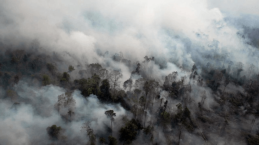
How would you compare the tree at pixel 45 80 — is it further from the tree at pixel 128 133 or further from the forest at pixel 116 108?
the tree at pixel 128 133

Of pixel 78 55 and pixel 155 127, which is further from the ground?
pixel 78 55

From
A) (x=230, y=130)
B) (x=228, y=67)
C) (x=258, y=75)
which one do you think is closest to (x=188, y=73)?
(x=228, y=67)

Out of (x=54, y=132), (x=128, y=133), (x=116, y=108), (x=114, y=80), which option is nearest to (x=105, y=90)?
(x=114, y=80)

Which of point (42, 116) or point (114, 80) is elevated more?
point (114, 80)

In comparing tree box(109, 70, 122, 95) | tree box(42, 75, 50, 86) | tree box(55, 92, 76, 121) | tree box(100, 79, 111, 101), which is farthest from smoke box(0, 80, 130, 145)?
tree box(109, 70, 122, 95)

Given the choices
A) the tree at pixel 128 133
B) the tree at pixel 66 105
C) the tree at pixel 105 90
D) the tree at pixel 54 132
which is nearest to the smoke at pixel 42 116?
the tree at pixel 54 132

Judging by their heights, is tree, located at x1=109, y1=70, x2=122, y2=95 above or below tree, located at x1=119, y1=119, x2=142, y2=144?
above

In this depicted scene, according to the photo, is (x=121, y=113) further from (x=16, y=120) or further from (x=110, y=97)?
(x=16, y=120)

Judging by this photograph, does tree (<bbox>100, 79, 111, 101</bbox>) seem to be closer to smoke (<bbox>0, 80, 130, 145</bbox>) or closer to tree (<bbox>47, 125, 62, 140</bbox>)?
smoke (<bbox>0, 80, 130, 145</bbox>)

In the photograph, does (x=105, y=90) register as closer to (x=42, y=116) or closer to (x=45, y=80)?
(x=42, y=116)
